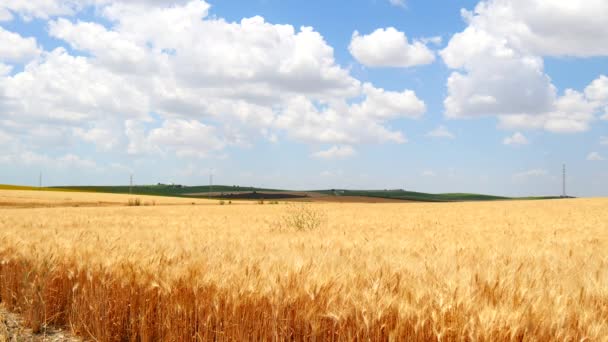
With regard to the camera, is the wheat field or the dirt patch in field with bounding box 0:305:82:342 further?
the dirt patch in field with bounding box 0:305:82:342

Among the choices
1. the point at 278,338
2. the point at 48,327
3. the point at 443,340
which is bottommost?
the point at 48,327

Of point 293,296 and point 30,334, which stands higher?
point 293,296

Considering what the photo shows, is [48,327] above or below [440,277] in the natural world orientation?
below

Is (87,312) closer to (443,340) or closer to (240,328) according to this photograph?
(240,328)

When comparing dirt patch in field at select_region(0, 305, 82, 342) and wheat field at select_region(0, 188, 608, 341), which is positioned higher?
wheat field at select_region(0, 188, 608, 341)

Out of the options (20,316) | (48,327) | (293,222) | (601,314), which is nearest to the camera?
(601,314)

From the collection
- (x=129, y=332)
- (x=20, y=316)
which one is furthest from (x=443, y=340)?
(x=20, y=316)

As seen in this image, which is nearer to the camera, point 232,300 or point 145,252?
point 232,300

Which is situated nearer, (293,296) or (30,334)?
(293,296)

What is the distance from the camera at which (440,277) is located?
4137 mm

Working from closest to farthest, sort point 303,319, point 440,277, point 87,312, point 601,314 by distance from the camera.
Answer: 1. point 601,314
2. point 303,319
3. point 440,277
4. point 87,312

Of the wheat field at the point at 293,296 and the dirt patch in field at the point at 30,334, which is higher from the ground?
the wheat field at the point at 293,296

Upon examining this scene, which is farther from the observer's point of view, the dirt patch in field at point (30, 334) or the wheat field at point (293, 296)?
the dirt patch in field at point (30, 334)

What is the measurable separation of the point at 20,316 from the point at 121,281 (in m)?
2.07
